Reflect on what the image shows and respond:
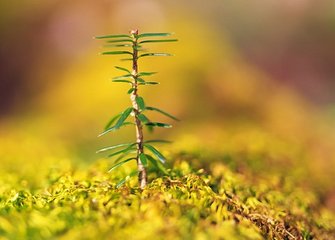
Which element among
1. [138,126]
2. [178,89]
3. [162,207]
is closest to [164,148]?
[138,126]

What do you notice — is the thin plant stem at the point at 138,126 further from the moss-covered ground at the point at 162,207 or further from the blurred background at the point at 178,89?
the blurred background at the point at 178,89

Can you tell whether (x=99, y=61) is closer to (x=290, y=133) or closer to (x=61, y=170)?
(x=290, y=133)

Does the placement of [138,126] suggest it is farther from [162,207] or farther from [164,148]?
[164,148]

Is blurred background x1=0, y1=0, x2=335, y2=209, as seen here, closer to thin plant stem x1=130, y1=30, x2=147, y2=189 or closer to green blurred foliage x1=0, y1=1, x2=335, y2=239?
green blurred foliage x1=0, y1=1, x2=335, y2=239

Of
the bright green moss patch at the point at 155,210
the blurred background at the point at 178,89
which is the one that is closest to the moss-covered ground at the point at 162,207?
the bright green moss patch at the point at 155,210

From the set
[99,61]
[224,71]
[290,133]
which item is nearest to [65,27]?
[99,61]
